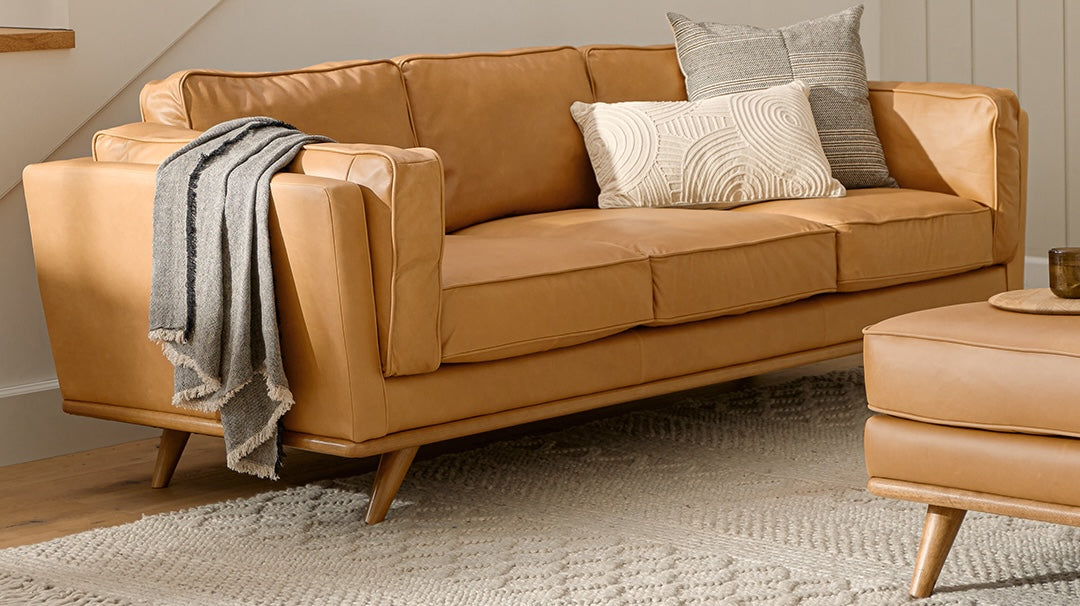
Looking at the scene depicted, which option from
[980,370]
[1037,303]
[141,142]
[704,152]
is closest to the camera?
[980,370]

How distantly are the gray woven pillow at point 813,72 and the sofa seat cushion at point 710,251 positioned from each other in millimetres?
559

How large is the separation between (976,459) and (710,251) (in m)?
1.01

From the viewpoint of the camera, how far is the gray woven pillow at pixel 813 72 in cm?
354

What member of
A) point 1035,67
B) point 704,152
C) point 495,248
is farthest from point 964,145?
point 1035,67

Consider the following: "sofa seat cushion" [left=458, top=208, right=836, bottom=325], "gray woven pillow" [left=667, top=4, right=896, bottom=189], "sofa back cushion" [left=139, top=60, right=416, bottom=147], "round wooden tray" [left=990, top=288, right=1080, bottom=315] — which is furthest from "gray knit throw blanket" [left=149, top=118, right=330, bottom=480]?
"gray woven pillow" [left=667, top=4, right=896, bottom=189]

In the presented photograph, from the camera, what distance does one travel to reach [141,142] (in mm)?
2629

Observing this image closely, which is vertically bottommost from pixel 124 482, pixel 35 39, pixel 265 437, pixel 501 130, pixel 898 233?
pixel 124 482

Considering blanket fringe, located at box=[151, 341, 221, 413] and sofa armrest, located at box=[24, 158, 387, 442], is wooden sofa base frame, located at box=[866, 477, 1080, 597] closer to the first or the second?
sofa armrest, located at box=[24, 158, 387, 442]

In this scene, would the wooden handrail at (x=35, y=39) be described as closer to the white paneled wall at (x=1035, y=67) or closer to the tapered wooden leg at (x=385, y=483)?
the tapered wooden leg at (x=385, y=483)

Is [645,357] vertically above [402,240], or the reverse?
[402,240]

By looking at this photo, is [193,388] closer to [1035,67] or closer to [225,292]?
[225,292]

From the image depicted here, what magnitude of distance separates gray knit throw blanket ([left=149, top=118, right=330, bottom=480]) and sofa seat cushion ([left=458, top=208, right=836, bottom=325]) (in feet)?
2.05

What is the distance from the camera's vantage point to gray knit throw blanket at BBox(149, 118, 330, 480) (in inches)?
91.7

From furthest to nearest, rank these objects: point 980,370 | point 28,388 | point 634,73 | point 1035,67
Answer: point 1035,67, point 634,73, point 28,388, point 980,370
